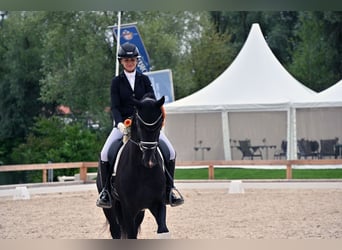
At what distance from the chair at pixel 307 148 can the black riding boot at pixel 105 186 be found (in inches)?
483

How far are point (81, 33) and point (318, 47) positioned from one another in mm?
7772

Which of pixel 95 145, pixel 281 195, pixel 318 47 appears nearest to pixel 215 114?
pixel 95 145

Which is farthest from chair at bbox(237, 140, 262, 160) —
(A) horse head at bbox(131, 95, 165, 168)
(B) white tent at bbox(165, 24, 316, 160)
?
(A) horse head at bbox(131, 95, 165, 168)

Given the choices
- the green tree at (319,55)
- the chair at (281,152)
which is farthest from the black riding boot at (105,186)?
the green tree at (319,55)

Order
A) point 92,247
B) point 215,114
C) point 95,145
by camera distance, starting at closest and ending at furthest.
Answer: point 92,247
point 215,114
point 95,145

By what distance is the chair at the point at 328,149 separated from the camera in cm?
1767

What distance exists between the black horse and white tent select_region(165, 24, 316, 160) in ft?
39.2

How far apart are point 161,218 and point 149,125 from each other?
0.69m

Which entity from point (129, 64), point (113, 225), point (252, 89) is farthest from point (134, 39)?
point (129, 64)

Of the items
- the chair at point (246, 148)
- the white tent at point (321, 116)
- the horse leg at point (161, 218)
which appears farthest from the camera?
the chair at point (246, 148)

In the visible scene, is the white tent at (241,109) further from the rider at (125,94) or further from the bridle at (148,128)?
the bridle at (148,128)

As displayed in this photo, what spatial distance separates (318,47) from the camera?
2614cm

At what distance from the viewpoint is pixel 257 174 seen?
55.4 ft
